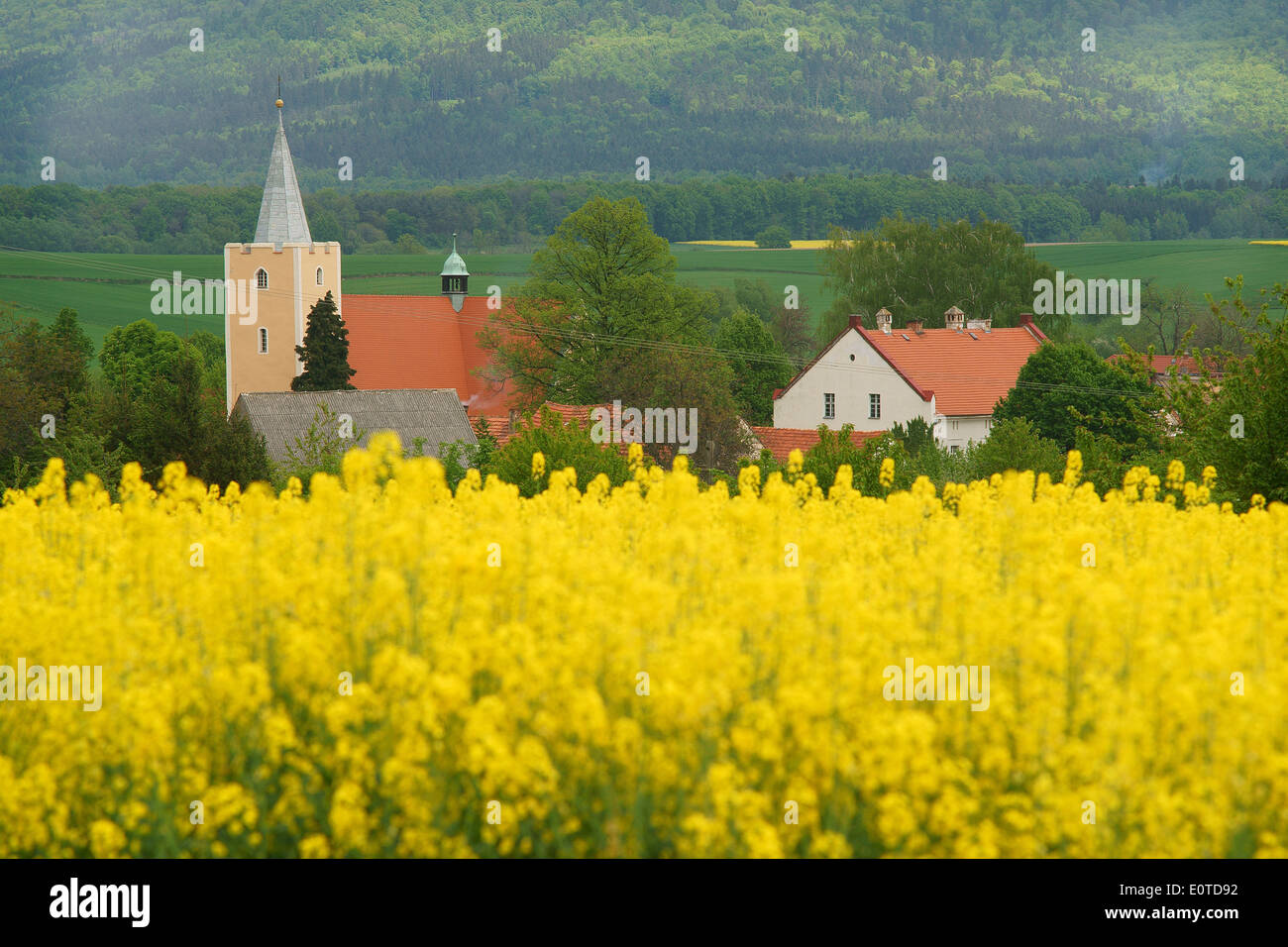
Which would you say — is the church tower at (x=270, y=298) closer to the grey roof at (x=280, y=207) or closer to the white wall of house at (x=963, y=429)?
the grey roof at (x=280, y=207)

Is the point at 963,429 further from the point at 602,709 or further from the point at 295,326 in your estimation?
the point at 602,709

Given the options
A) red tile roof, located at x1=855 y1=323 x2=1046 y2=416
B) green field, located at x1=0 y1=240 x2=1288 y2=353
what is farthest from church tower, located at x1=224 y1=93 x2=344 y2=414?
green field, located at x1=0 y1=240 x2=1288 y2=353

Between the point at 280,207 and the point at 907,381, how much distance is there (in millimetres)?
30587

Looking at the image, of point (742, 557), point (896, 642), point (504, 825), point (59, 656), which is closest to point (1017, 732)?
point (896, 642)

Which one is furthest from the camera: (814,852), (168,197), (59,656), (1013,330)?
(168,197)

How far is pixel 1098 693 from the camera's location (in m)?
6.40

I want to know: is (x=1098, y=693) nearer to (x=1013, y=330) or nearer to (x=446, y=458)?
(x=446, y=458)

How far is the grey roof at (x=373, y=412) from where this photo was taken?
140ft

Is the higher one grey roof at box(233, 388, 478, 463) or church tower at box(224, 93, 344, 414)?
church tower at box(224, 93, 344, 414)

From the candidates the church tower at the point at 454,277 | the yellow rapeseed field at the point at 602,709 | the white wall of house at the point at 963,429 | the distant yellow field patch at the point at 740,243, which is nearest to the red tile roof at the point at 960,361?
the white wall of house at the point at 963,429

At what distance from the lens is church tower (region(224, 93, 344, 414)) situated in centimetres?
6981

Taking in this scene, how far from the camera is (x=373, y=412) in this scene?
44562mm

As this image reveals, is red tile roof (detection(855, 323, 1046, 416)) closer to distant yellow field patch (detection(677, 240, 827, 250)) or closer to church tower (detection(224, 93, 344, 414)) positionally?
church tower (detection(224, 93, 344, 414))
